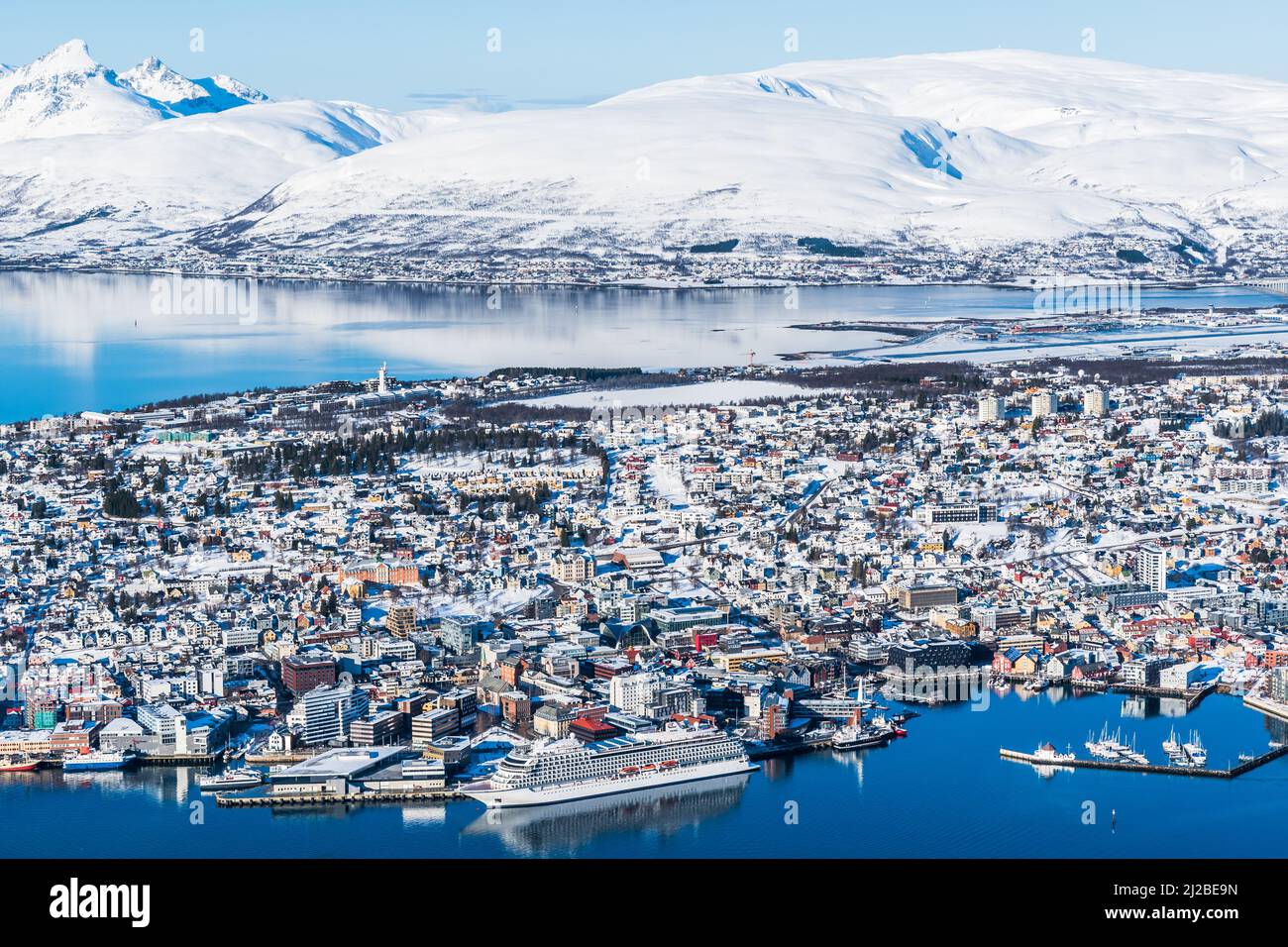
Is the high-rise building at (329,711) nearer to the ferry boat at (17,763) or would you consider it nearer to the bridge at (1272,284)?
the ferry boat at (17,763)

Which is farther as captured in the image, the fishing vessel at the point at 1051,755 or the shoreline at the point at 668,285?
the shoreline at the point at 668,285

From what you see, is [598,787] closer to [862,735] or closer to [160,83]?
[862,735]

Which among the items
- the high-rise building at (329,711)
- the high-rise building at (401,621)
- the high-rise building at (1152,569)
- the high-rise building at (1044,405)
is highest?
the high-rise building at (1044,405)

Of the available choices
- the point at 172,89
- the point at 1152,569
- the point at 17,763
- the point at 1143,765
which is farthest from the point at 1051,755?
the point at 172,89

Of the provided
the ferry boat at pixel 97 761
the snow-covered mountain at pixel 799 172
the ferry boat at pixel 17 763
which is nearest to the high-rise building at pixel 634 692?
the ferry boat at pixel 97 761

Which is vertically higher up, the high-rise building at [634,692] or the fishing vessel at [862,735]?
the high-rise building at [634,692]

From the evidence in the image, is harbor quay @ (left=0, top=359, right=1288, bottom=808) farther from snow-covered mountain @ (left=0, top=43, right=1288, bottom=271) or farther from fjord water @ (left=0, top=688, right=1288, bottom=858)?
snow-covered mountain @ (left=0, top=43, right=1288, bottom=271)
